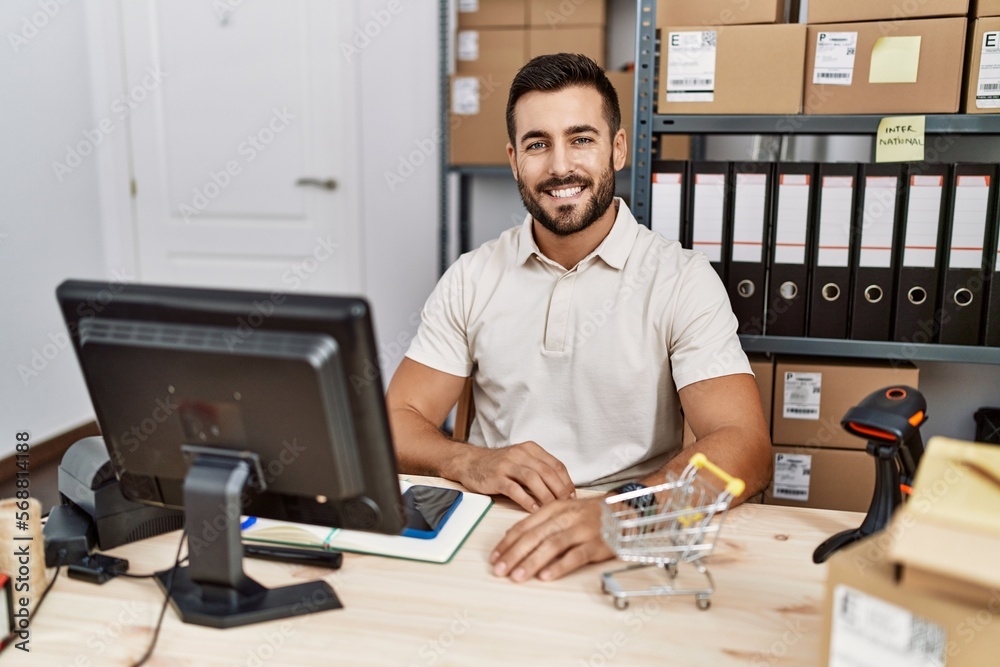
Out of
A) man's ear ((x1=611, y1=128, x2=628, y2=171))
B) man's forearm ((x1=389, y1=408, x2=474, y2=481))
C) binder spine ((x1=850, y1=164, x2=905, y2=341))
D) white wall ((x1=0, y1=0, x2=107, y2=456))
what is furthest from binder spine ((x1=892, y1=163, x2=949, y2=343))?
white wall ((x1=0, y1=0, x2=107, y2=456))

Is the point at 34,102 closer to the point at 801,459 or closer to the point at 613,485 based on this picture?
the point at 613,485

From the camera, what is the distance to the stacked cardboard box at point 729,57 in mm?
1769

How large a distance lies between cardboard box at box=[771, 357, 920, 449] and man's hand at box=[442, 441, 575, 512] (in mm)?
875

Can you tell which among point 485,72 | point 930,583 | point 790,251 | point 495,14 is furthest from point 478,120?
point 930,583

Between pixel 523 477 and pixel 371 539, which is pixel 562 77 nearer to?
pixel 523 477

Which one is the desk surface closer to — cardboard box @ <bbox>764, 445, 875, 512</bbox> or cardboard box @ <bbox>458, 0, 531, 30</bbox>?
cardboard box @ <bbox>764, 445, 875, 512</bbox>

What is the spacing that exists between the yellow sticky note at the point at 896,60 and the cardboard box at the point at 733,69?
5.9 inches

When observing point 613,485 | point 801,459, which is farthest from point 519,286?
point 801,459

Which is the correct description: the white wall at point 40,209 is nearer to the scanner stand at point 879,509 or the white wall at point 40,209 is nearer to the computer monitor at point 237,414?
the computer monitor at point 237,414

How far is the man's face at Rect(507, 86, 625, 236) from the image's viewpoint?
1.61m

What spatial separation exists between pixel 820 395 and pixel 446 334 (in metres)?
0.88

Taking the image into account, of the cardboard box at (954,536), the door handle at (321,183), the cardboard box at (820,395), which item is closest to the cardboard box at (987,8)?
the cardboard box at (820,395)

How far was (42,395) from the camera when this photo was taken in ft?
10.3

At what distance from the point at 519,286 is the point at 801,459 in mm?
800
